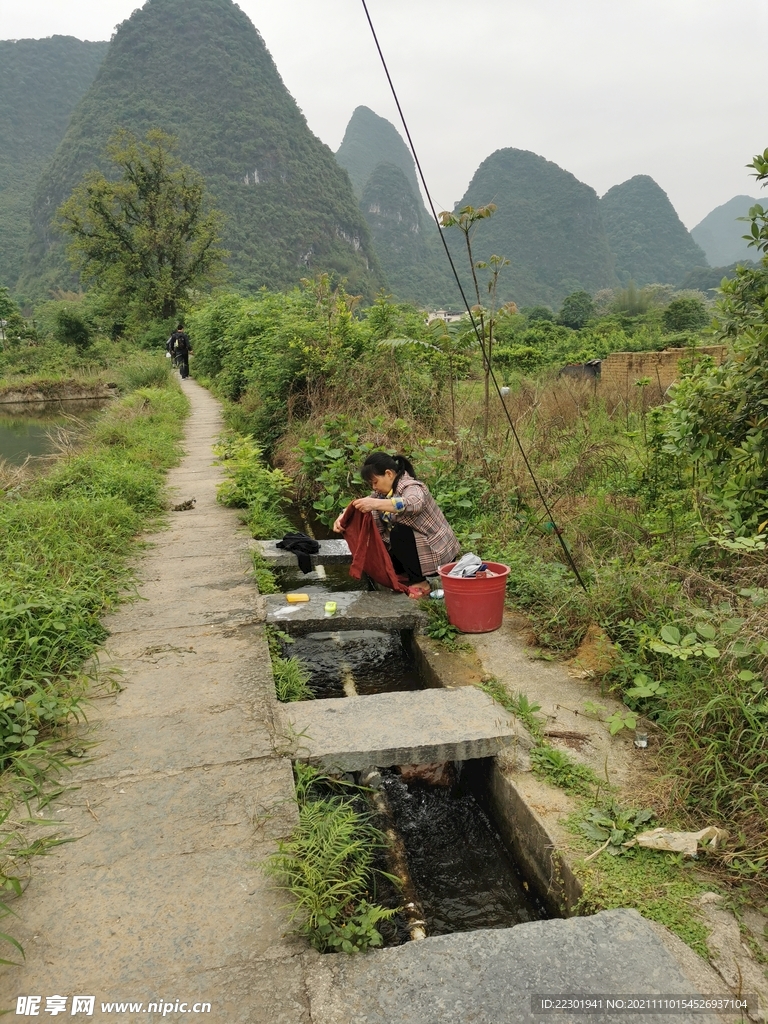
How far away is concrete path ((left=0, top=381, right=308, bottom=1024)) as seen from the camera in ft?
5.82

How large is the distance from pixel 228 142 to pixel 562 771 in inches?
3113

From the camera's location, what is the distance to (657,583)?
374cm

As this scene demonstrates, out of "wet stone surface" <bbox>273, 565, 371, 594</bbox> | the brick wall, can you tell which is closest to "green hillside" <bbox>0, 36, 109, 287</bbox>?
the brick wall

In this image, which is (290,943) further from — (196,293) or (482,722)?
(196,293)

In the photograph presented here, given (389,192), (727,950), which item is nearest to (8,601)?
(727,950)

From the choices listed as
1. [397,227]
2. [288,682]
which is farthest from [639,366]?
[397,227]

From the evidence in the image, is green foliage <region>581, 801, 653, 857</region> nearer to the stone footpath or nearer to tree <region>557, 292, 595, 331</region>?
the stone footpath

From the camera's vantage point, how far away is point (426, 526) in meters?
4.58

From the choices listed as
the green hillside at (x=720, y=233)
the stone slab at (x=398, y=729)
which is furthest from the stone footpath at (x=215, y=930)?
the green hillside at (x=720, y=233)

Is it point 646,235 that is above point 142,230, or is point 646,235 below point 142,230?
above

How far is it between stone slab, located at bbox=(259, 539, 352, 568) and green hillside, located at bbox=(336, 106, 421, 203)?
5245 inches

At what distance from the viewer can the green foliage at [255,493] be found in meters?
6.21

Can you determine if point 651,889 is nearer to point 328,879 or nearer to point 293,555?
point 328,879

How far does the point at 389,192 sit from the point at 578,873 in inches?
4307
